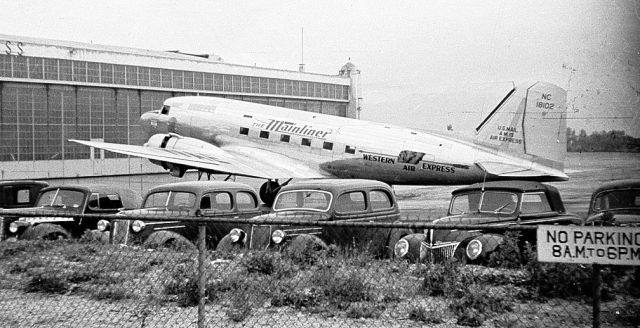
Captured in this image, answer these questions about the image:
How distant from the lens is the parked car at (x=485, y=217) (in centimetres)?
1055

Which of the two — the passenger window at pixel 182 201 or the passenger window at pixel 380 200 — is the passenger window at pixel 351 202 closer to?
the passenger window at pixel 380 200

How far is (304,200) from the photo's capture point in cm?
1266

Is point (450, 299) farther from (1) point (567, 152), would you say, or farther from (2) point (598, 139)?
(1) point (567, 152)

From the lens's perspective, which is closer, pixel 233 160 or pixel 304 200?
pixel 304 200

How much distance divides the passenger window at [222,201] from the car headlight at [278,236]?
9.05 ft

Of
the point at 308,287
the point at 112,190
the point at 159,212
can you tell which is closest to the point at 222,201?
the point at 159,212

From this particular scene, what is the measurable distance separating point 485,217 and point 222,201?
5.36m

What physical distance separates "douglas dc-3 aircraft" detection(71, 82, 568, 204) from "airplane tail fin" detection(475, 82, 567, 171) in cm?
3

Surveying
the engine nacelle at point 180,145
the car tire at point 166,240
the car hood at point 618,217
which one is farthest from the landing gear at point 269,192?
the car hood at point 618,217

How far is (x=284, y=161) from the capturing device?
81.7 ft

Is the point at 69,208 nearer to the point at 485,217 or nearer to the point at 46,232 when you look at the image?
the point at 46,232

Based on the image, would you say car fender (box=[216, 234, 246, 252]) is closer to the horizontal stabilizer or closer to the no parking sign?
the no parking sign

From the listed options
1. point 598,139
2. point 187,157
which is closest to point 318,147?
point 187,157

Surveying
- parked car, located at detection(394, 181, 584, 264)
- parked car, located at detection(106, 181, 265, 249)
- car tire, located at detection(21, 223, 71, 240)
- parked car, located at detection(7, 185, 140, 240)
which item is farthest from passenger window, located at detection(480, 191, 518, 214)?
car tire, located at detection(21, 223, 71, 240)
